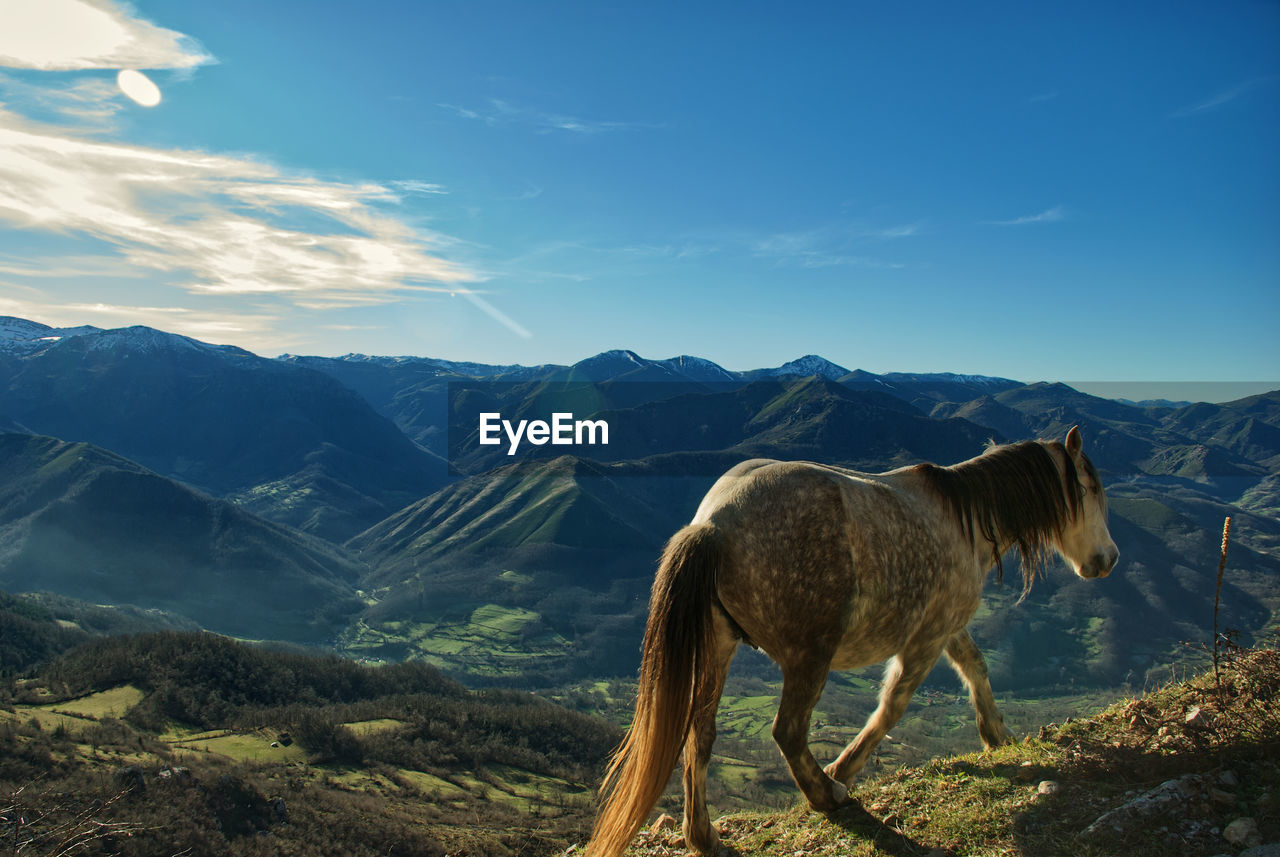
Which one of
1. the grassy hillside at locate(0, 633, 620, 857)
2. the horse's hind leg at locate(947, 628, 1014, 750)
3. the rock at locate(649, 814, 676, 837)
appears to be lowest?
the grassy hillside at locate(0, 633, 620, 857)

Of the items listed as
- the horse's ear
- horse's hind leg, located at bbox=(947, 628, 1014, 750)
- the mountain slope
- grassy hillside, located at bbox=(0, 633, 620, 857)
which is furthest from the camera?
the mountain slope

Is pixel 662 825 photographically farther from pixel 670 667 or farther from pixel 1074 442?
pixel 1074 442

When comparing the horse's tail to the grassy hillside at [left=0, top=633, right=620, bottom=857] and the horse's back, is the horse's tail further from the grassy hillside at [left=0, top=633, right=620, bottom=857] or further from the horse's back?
the grassy hillside at [left=0, top=633, right=620, bottom=857]

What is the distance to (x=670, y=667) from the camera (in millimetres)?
5426

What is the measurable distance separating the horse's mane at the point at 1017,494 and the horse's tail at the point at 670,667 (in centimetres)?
281

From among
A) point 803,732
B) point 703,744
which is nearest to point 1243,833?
point 803,732

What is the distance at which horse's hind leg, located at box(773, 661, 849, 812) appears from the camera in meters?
5.54

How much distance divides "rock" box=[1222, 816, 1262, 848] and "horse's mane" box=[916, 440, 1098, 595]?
284 cm

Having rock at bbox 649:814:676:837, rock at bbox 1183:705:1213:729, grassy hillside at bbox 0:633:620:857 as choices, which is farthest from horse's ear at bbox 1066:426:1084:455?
grassy hillside at bbox 0:633:620:857

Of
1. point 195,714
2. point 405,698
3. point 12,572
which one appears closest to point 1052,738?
point 195,714

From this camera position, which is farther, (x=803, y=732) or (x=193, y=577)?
(x=193, y=577)

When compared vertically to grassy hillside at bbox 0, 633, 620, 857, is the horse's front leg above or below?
above

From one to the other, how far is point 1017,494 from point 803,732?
3.58m

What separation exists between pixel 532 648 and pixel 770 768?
10161 cm
